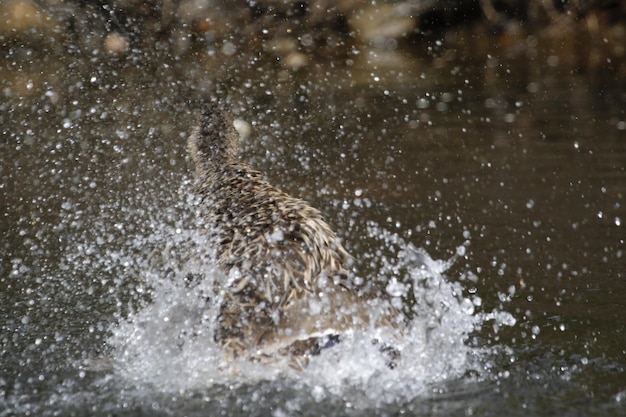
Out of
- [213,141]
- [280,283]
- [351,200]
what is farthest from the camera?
[351,200]

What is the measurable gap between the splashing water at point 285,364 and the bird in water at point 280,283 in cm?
7

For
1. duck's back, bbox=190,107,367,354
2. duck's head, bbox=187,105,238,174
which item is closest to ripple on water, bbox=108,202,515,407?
duck's back, bbox=190,107,367,354

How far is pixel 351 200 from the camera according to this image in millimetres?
7133

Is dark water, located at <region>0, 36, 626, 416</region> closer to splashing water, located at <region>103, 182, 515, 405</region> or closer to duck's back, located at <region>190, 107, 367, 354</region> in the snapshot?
splashing water, located at <region>103, 182, 515, 405</region>

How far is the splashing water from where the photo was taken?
12.5 ft

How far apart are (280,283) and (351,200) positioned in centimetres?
334

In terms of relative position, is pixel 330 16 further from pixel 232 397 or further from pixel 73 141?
pixel 232 397

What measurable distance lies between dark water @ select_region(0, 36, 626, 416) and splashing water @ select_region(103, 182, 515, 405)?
47 mm

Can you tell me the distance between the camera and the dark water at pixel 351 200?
3.96 meters

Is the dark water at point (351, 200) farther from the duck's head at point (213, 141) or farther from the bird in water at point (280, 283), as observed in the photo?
the duck's head at point (213, 141)

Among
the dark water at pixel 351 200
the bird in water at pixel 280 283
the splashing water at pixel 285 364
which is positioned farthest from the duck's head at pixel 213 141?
the bird in water at pixel 280 283

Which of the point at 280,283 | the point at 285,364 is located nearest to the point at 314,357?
the point at 285,364

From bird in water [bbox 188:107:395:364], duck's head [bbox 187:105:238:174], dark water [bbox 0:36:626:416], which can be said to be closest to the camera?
bird in water [bbox 188:107:395:364]

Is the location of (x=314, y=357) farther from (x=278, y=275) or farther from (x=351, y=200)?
(x=351, y=200)
